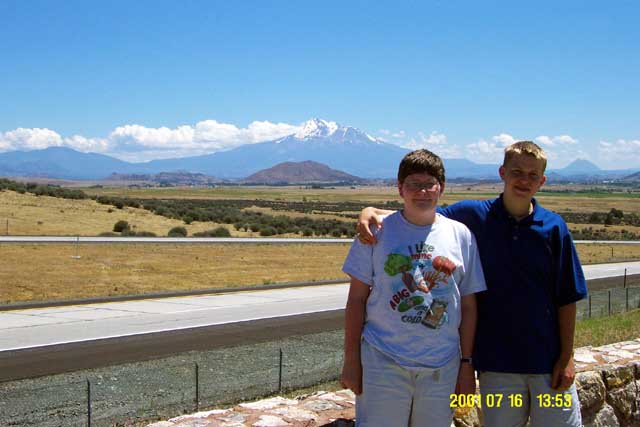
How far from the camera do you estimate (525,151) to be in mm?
4086

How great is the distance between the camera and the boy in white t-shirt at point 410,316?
3.58 metres

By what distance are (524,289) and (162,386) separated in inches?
322

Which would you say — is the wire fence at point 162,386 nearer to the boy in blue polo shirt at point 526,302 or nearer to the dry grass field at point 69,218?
the boy in blue polo shirt at point 526,302

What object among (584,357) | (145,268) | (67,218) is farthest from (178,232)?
(584,357)

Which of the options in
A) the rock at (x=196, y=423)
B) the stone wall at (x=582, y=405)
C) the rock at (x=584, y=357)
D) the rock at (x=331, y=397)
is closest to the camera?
the rock at (x=196, y=423)

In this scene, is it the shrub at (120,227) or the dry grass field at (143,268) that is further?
the shrub at (120,227)

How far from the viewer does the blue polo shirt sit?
4.00 metres

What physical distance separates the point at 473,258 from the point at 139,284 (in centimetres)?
2484

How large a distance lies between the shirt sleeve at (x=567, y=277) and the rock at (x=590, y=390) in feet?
5.63

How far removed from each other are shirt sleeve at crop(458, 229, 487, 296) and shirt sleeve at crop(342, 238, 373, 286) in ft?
1.68

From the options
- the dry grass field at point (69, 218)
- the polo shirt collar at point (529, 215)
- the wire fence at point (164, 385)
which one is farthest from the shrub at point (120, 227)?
the polo shirt collar at point (529, 215)

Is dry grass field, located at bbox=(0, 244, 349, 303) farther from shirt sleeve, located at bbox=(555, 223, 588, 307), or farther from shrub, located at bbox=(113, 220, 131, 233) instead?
shirt sleeve, located at bbox=(555, 223, 588, 307)

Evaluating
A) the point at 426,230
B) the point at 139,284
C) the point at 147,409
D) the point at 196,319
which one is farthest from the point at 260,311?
the point at 426,230

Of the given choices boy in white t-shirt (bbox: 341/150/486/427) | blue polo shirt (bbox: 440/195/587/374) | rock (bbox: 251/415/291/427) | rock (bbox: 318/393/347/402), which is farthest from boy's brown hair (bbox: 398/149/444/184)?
rock (bbox: 318/393/347/402)
